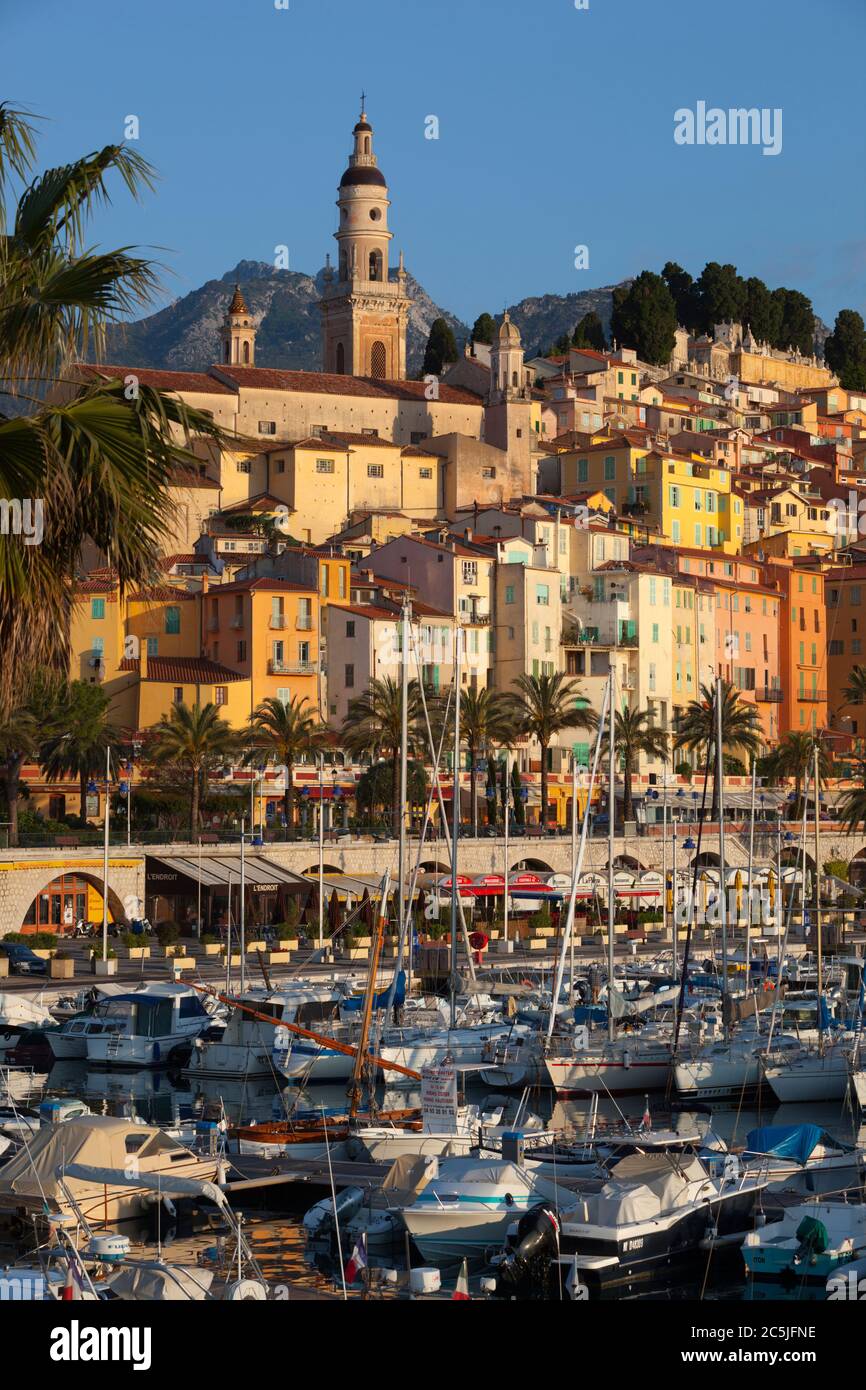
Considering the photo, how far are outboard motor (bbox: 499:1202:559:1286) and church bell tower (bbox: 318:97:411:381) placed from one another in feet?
405

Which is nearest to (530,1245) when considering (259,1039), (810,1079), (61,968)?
(810,1079)

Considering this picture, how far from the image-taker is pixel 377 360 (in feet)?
477

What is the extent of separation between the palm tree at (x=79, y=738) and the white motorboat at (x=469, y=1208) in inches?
1814

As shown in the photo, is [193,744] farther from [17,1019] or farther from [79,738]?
[17,1019]

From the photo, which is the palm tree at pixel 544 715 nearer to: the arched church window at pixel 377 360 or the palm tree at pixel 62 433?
the arched church window at pixel 377 360

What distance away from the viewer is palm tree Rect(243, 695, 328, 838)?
74.1m

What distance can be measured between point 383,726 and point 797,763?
2449 cm

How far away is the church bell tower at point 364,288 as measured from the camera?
143500mm

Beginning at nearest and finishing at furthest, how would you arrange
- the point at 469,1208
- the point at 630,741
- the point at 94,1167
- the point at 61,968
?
the point at 469,1208 < the point at 94,1167 < the point at 61,968 < the point at 630,741

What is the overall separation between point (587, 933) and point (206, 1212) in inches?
1791

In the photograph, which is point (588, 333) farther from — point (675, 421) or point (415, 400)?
point (415, 400)

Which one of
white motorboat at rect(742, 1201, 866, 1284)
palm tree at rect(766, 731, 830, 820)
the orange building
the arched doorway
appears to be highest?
the orange building

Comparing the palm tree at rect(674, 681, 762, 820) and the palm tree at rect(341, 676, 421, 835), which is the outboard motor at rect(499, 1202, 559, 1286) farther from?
the palm tree at rect(674, 681, 762, 820)

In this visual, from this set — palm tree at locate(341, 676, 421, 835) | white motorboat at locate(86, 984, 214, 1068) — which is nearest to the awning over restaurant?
palm tree at locate(341, 676, 421, 835)
